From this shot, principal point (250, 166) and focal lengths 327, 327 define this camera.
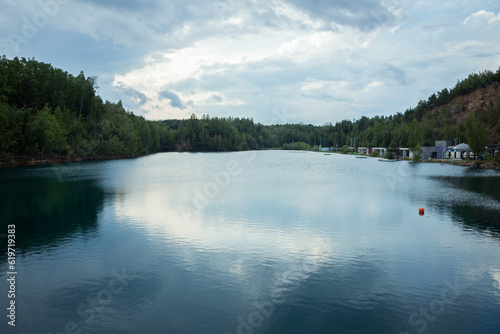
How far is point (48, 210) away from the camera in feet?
92.4

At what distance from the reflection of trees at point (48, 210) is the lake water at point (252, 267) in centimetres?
17

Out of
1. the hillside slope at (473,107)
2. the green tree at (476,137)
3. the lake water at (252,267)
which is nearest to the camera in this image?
the lake water at (252,267)

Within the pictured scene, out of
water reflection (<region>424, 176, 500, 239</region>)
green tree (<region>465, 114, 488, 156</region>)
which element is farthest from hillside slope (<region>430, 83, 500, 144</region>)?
water reflection (<region>424, 176, 500, 239</region>)

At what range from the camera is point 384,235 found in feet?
71.1

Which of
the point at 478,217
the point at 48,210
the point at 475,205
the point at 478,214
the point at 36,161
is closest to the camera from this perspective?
the point at 478,217

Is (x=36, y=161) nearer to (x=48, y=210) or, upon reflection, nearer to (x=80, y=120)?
(x=80, y=120)

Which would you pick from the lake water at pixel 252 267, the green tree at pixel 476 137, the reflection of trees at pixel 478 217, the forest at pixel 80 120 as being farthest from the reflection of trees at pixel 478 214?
the forest at pixel 80 120

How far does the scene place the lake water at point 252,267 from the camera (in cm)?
1147

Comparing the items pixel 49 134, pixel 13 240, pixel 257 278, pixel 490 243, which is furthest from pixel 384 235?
pixel 49 134

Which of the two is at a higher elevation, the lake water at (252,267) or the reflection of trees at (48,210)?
the reflection of trees at (48,210)

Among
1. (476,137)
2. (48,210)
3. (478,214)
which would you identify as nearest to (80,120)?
(48,210)

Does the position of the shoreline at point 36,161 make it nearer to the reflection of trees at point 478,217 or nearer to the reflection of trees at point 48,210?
the reflection of trees at point 48,210

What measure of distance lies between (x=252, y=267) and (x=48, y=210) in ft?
70.3

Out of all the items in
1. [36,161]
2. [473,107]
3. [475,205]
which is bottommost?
[475,205]
